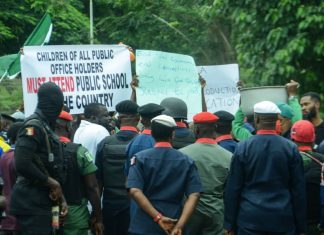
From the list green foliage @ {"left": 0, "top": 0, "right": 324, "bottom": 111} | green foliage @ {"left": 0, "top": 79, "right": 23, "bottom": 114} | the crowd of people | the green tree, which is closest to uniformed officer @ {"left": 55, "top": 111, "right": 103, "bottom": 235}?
the crowd of people

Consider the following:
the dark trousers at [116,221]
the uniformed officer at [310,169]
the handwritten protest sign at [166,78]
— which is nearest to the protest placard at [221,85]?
the handwritten protest sign at [166,78]

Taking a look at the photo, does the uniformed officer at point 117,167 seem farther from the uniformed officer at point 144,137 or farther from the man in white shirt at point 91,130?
the man in white shirt at point 91,130

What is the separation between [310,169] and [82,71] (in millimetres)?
3186

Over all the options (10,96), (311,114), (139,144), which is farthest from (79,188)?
(10,96)

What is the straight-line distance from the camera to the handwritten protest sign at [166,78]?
9607mm

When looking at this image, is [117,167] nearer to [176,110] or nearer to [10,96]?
[176,110]

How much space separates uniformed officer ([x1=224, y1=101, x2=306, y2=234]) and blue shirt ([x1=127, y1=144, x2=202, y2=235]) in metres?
0.40

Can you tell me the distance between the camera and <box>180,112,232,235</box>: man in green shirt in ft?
24.3

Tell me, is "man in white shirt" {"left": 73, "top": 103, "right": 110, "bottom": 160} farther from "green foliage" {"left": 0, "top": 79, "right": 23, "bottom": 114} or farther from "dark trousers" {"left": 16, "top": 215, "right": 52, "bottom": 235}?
"green foliage" {"left": 0, "top": 79, "right": 23, "bottom": 114}

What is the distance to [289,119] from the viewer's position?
8.91 m

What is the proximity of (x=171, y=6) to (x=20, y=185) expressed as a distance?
18995mm

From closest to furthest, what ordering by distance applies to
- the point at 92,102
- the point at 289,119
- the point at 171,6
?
the point at 289,119 → the point at 92,102 → the point at 171,6

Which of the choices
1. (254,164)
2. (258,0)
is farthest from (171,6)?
(254,164)

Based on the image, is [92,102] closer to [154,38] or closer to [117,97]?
[117,97]
